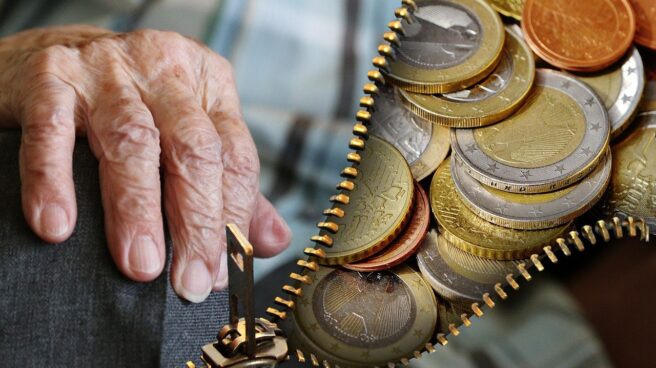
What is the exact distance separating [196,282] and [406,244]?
0.14 metres

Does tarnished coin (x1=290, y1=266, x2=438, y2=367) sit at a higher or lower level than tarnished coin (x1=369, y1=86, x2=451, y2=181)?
lower

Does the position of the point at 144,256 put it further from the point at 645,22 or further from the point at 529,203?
the point at 645,22

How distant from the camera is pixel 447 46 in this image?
2.00ft

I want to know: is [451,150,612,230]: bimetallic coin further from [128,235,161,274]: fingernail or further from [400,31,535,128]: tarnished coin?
[128,235,161,274]: fingernail

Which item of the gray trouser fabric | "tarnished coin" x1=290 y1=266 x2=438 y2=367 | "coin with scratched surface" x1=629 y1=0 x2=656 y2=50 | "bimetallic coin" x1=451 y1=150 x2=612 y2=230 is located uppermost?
"coin with scratched surface" x1=629 y1=0 x2=656 y2=50

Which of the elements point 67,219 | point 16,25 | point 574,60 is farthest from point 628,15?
point 16,25

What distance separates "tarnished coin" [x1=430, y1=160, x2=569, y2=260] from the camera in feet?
1.78

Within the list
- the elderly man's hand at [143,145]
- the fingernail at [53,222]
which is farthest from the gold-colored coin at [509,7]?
the fingernail at [53,222]

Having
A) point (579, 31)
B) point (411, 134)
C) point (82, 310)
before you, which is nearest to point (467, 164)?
point (411, 134)

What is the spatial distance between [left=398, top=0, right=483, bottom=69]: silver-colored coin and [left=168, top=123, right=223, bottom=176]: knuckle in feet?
0.51

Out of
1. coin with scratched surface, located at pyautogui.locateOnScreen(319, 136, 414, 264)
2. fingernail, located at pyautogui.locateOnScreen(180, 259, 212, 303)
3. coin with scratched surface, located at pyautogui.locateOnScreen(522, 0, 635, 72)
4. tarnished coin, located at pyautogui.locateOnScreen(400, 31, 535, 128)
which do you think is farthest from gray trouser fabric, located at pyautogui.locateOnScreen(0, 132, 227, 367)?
coin with scratched surface, located at pyautogui.locateOnScreen(522, 0, 635, 72)

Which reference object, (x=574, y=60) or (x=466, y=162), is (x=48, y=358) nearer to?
(x=466, y=162)

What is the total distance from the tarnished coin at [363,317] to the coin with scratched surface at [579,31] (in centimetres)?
21

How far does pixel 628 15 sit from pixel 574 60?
0.21ft
